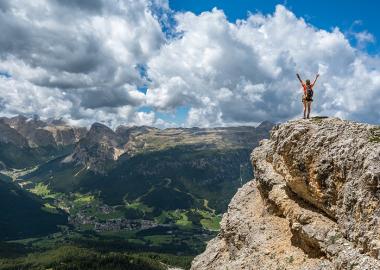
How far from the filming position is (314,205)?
40.1 m

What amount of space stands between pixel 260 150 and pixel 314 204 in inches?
784

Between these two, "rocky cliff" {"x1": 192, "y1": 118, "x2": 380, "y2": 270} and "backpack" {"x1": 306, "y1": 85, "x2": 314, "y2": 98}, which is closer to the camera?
"rocky cliff" {"x1": 192, "y1": 118, "x2": 380, "y2": 270}

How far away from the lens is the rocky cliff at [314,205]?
2998 cm

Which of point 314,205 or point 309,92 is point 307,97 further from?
point 314,205

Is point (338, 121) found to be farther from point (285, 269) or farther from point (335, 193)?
point (285, 269)

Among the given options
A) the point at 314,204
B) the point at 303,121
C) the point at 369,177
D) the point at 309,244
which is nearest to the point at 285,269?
the point at 309,244

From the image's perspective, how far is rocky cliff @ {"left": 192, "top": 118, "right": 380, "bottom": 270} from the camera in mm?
→ 29984

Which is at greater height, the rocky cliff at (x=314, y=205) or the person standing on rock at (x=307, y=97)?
the person standing on rock at (x=307, y=97)

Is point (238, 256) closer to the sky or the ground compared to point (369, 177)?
closer to the ground

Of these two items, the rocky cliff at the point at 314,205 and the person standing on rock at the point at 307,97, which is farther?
the person standing on rock at the point at 307,97

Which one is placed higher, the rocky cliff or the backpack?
the backpack

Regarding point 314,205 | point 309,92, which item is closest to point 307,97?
point 309,92

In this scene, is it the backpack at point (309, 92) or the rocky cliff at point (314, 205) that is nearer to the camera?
the rocky cliff at point (314, 205)

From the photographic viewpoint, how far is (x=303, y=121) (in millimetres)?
44781
